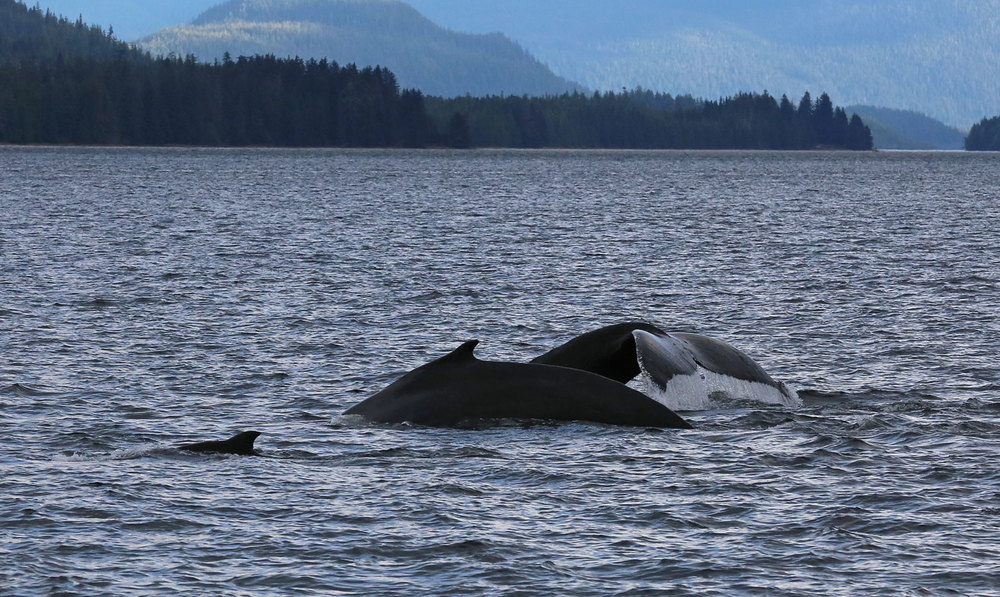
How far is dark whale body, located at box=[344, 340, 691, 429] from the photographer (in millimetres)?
16641

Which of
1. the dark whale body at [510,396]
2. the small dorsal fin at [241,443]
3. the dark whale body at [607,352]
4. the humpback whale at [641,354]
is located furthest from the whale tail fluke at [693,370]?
the small dorsal fin at [241,443]

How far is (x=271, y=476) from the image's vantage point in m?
15.9

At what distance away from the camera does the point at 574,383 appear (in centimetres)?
1667

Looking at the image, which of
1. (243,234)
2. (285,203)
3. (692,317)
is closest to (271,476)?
(692,317)

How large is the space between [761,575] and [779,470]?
164 inches

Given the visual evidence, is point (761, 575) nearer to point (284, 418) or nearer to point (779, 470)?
point (779, 470)

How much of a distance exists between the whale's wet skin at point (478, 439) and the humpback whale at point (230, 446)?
223 mm

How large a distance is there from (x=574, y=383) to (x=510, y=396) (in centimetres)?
78

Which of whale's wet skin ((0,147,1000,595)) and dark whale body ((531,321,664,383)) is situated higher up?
dark whale body ((531,321,664,383))

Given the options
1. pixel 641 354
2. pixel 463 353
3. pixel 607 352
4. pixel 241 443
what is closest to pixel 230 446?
pixel 241 443

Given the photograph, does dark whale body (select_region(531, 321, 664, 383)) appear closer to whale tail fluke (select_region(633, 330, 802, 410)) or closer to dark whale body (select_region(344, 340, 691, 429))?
whale tail fluke (select_region(633, 330, 802, 410))

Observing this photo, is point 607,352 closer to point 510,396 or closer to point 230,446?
point 510,396

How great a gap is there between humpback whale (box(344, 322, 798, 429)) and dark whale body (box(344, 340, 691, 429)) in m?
0.01

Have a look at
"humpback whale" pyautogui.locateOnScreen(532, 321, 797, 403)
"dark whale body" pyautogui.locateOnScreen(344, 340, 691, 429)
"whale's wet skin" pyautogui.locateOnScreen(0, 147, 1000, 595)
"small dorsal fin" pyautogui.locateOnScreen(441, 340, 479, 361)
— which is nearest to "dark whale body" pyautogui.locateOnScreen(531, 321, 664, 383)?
"humpback whale" pyautogui.locateOnScreen(532, 321, 797, 403)
